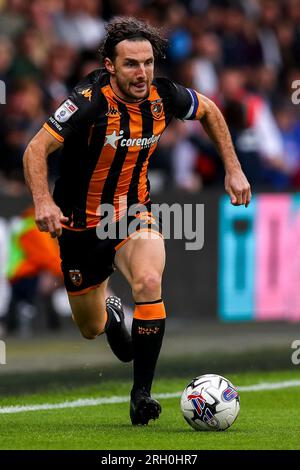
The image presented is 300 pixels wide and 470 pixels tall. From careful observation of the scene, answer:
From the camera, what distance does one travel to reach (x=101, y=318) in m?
8.80

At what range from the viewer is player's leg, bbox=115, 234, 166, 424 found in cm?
761

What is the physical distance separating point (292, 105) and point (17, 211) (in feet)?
16.0

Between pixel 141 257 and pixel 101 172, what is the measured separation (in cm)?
68

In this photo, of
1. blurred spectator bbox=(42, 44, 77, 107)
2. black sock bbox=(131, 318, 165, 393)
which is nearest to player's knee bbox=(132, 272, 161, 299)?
black sock bbox=(131, 318, 165, 393)

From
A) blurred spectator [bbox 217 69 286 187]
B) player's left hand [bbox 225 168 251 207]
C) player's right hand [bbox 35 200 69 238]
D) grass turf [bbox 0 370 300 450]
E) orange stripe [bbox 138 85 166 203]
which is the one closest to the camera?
grass turf [bbox 0 370 300 450]

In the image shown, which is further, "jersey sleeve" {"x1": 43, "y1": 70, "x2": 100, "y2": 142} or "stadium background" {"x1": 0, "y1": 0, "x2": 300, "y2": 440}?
"stadium background" {"x1": 0, "y1": 0, "x2": 300, "y2": 440}

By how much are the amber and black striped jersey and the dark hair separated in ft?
0.60

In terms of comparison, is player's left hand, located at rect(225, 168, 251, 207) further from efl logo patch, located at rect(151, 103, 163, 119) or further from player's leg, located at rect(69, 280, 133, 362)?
player's leg, located at rect(69, 280, 133, 362)

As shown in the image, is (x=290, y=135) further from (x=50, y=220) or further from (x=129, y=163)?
(x=50, y=220)

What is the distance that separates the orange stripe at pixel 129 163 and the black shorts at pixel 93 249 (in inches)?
4.7

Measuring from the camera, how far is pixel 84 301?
8.60 metres

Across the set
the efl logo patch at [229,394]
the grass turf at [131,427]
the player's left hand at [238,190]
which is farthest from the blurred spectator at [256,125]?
the efl logo patch at [229,394]

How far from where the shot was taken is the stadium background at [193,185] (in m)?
13.2
